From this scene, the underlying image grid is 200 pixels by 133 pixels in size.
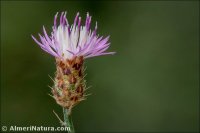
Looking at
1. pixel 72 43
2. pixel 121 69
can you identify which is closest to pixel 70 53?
pixel 72 43

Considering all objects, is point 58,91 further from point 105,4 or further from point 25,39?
point 105,4

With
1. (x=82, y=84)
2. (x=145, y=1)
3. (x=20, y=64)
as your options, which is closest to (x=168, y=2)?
(x=145, y=1)

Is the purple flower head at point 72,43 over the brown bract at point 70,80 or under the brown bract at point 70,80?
over

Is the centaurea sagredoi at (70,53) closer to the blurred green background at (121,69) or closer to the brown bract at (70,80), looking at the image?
the brown bract at (70,80)

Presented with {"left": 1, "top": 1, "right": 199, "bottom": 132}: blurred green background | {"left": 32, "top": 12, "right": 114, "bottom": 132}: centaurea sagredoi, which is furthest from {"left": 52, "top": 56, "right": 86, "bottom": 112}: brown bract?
{"left": 1, "top": 1, "right": 199, "bottom": 132}: blurred green background

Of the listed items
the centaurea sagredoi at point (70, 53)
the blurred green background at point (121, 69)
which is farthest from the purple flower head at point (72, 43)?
the blurred green background at point (121, 69)

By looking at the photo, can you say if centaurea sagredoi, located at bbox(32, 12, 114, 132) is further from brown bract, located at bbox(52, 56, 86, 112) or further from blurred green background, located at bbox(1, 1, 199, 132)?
blurred green background, located at bbox(1, 1, 199, 132)

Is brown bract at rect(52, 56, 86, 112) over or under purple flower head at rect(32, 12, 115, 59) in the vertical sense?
under
